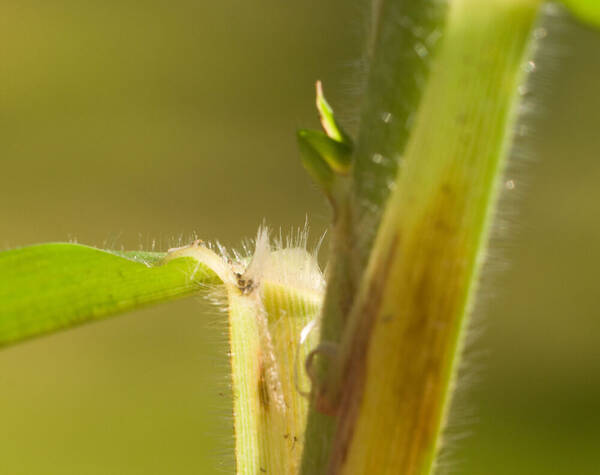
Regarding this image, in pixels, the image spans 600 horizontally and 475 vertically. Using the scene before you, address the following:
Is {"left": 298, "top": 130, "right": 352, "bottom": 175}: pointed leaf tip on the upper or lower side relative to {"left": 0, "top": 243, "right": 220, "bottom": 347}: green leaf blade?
upper

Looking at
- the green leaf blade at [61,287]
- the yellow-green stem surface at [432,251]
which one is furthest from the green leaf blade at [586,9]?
the green leaf blade at [61,287]

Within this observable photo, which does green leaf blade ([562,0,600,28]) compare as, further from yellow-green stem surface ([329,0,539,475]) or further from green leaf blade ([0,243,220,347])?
green leaf blade ([0,243,220,347])

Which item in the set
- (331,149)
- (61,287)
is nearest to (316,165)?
(331,149)

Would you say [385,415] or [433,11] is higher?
[433,11]

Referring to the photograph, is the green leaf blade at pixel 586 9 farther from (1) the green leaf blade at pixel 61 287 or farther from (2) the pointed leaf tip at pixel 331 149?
(1) the green leaf blade at pixel 61 287

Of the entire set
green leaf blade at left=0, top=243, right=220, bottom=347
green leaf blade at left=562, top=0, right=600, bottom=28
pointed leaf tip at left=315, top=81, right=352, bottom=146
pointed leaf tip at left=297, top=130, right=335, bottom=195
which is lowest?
green leaf blade at left=0, top=243, right=220, bottom=347

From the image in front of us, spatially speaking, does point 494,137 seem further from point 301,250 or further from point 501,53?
point 301,250

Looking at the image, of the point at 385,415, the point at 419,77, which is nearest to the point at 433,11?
the point at 419,77

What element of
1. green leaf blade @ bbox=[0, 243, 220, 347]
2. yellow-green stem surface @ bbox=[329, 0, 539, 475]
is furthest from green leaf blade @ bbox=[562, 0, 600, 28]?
green leaf blade @ bbox=[0, 243, 220, 347]
